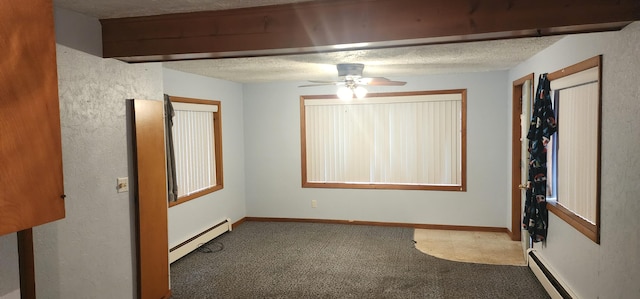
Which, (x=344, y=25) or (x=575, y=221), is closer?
(x=344, y=25)

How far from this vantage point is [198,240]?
4988 mm

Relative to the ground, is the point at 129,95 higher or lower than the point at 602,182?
higher

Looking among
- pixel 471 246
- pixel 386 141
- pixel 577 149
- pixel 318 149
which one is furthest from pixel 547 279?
pixel 318 149

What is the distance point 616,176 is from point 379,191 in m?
3.73

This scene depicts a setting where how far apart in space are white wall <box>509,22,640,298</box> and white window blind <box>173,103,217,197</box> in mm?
3892

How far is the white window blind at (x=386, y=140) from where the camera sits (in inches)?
225

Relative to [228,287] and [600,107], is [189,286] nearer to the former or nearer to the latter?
[228,287]

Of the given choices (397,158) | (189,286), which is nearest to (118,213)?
(189,286)

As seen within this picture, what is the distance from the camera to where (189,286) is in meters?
3.94

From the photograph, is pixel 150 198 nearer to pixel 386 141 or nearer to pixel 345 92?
pixel 345 92

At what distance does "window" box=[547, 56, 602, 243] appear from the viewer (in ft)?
9.27

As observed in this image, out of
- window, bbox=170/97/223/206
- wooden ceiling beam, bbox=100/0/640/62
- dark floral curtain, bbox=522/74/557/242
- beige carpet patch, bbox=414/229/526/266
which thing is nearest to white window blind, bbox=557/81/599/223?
dark floral curtain, bbox=522/74/557/242

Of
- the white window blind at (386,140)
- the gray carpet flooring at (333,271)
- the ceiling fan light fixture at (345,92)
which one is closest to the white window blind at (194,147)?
the gray carpet flooring at (333,271)

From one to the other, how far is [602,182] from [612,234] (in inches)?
12.9
